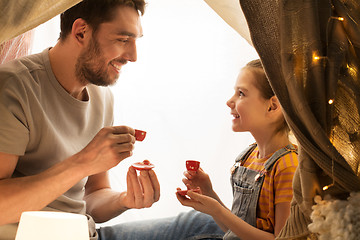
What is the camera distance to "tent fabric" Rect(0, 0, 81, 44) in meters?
1.35

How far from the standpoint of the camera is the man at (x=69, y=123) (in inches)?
65.1

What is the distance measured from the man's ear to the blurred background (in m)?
1.17

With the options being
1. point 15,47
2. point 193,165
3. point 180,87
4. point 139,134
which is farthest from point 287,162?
point 15,47

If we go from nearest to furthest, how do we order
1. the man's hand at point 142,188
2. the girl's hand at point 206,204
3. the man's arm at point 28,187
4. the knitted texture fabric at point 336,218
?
the knitted texture fabric at point 336,218 → the man's arm at point 28,187 → the girl's hand at point 206,204 → the man's hand at point 142,188

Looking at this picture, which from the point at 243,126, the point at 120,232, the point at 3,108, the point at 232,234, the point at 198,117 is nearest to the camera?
the point at 3,108

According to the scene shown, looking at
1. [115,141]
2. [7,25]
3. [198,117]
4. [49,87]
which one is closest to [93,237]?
[115,141]

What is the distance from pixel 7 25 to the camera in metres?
1.35

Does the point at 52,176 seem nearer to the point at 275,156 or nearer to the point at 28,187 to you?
the point at 28,187

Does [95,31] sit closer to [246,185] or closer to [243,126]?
[243,126]

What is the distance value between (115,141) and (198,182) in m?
0.50

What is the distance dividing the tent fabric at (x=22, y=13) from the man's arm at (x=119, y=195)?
753 millimetres

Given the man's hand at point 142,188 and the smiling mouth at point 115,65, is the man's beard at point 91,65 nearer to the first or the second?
the smiling mouth at point 115,65

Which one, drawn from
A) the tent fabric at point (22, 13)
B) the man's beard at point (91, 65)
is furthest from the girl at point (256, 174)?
the tent fabric at point (22, 13)

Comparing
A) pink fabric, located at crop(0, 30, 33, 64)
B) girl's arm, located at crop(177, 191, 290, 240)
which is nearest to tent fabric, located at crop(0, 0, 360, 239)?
girl's arm, located at crop(177, 191, 290, 240)
